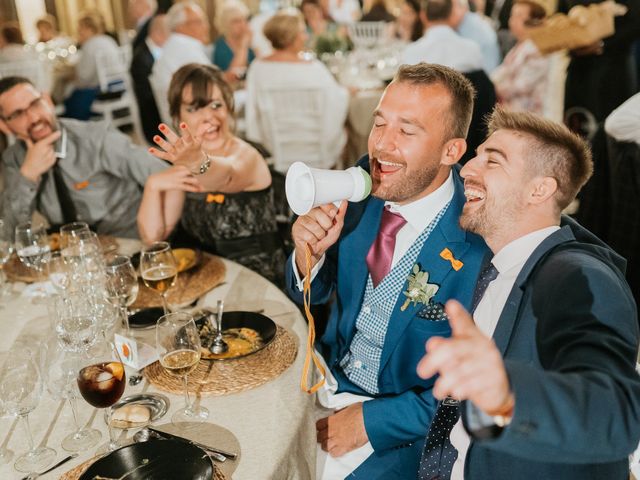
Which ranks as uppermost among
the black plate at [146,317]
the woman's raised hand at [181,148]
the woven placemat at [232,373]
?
the woman's raised hand at [181,148]

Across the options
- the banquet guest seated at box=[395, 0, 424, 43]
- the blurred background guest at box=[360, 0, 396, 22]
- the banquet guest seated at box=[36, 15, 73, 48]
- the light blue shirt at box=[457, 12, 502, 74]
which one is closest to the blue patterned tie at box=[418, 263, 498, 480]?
the light blue shirt at box=[457, 12, 502, 74]

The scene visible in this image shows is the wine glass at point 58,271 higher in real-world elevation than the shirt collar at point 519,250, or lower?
lower

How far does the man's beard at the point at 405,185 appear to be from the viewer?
1.74 m

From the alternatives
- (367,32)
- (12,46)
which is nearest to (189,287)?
(12,46)

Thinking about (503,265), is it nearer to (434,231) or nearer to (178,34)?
(434,231)

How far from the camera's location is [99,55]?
654cm

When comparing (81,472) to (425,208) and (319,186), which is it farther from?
(425,208)

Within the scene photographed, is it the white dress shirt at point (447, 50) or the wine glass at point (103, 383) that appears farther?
the white dress shirt at point (447, 50)

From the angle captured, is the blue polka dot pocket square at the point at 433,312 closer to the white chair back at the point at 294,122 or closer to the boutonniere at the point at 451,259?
the boutonniere at the point at 451,259

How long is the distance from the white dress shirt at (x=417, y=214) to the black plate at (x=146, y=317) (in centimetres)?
42

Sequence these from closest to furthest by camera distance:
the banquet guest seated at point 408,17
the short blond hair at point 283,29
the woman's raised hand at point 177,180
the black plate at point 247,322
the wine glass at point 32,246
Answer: the black plate at point 247,322 < the wine glass at point 32,246 < the woman's raised hand at point 177,180 < the short blond hair at point 283,29 < the banquet guest seated at point 408,17

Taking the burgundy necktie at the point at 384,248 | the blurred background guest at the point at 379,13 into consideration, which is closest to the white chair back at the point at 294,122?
the burgundy necktie at the point at 384,248

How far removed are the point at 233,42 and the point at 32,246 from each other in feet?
15.1

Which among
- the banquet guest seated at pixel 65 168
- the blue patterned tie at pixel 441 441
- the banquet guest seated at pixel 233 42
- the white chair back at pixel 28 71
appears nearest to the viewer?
the blue patterned tie at pixel 441 441
